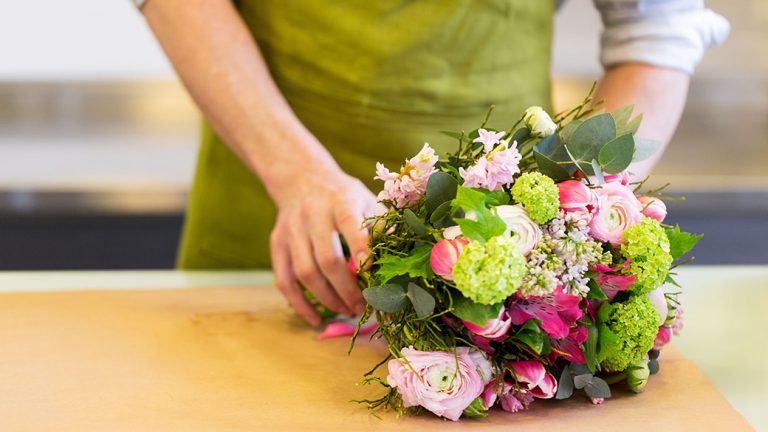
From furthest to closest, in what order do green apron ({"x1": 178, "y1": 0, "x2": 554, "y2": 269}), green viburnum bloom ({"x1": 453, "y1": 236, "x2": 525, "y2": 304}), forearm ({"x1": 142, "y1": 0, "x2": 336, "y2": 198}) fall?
green apron ({"x1": 178, "y1": 0, "x2": 554, "y2": 269}), forearm ({"x1": 142, "y1": 0, "x2": 336, "y2": 198}), green viburnum bloom ({"x1": 453, "y1": 236, "x2": 525, "y2": 304})

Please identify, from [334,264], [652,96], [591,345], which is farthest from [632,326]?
[652,96]

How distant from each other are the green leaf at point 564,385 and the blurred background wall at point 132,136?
4.57ft

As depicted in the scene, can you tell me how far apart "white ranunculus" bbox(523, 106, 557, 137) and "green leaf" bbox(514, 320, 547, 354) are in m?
0.17

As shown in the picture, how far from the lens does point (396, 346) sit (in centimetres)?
81

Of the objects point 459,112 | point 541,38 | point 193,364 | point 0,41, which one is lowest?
point 0,41

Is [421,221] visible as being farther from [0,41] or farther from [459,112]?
[0,41]

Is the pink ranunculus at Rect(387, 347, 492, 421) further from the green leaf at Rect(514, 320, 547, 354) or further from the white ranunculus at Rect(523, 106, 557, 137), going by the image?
the white ranunculus at Rect(523, 106, 557, 137)

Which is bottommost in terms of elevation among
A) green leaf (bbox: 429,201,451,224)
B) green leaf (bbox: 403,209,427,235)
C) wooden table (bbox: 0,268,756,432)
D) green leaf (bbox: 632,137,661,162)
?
wooden table (bbox: 0,268,756,432)

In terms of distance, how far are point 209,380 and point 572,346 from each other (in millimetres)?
334

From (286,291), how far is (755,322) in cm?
55

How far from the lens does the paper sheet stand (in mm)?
781

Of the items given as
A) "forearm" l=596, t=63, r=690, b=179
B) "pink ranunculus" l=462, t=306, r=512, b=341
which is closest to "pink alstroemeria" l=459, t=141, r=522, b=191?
"pink ranunculus" l=462, t=306, r=512, b=341

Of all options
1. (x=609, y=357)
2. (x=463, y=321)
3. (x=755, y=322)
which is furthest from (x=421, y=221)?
(x=755, y=322)

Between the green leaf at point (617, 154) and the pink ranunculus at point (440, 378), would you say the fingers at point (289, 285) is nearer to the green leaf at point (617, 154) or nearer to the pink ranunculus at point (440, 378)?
the pink ranunculus at point (440, 378)
